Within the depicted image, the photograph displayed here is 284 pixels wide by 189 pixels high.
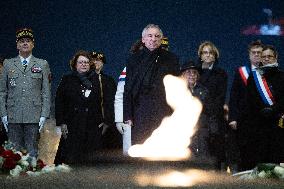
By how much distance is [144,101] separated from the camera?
5152 mm

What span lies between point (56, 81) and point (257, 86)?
4619mm

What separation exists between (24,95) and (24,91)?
0.15 ft

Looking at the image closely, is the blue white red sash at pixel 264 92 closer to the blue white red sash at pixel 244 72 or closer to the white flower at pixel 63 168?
the blue white red sash at pixel 244 72

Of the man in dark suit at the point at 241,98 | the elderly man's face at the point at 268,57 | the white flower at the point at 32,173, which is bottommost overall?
the white flower at the point at 32,173

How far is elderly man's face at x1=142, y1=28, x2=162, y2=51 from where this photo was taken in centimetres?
510

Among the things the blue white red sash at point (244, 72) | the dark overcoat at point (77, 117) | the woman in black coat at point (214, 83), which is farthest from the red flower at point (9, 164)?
the blue white red sash at point (244, 72)

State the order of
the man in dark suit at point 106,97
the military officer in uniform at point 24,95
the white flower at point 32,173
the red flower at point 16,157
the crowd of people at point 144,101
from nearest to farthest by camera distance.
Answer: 1. the white flower at point 32,173
2. the red flower at point 16,157
3. the crowd of people at point 144,101
4. the military officer in uniform at point 24,95
5. the man in dark suit at point 106,97

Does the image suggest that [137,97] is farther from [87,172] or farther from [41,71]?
[87,172]

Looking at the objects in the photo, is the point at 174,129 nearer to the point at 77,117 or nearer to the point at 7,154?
the point at 77,117

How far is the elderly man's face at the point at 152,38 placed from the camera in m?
5.10

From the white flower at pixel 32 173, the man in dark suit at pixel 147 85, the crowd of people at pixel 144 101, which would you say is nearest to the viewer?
the white flower at pixel 32 173

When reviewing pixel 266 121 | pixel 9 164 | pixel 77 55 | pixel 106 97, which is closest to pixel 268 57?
pixel 266 121

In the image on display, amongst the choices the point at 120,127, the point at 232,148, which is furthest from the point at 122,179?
the point at 232,148

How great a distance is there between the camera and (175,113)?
5566 mm
